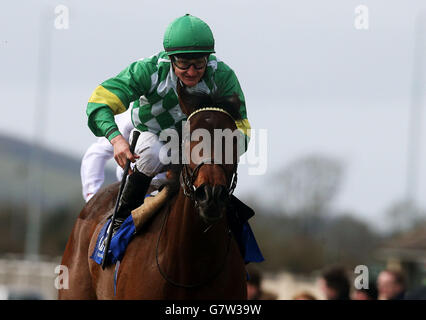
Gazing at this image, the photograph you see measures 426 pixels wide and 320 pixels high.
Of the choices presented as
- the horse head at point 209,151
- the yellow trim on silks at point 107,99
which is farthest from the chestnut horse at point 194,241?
the yellow trim on silks at point 107,99

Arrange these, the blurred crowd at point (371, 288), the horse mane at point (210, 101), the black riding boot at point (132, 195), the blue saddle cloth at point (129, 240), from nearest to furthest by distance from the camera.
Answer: the horse mane at point (210, 101) < the blue saddle cloth at point (129, 240) < the black riding boot at point (132, 195) < the blurred crowd at point (371, 288)

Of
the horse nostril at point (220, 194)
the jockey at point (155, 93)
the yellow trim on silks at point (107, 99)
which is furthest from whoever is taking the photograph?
the yellow trim on silks at point (107, 99)

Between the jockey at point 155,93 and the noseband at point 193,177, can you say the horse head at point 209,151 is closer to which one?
the noseband at point 193,177

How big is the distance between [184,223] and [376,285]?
3.71 metres

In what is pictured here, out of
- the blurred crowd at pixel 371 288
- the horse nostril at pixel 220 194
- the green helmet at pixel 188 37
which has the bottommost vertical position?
the blurred crowd at pixel 371 288

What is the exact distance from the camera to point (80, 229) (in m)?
7.64

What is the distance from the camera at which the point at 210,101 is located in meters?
5.66

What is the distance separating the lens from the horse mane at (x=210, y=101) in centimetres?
564

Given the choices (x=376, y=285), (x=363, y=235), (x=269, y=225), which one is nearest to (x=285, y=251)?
(x=269, y=225)

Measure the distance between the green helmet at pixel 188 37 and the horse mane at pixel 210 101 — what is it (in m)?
0.33

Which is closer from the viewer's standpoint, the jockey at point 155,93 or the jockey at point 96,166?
the jockey at point 155,93

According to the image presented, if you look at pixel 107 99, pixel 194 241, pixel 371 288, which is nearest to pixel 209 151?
pixel 194 241
